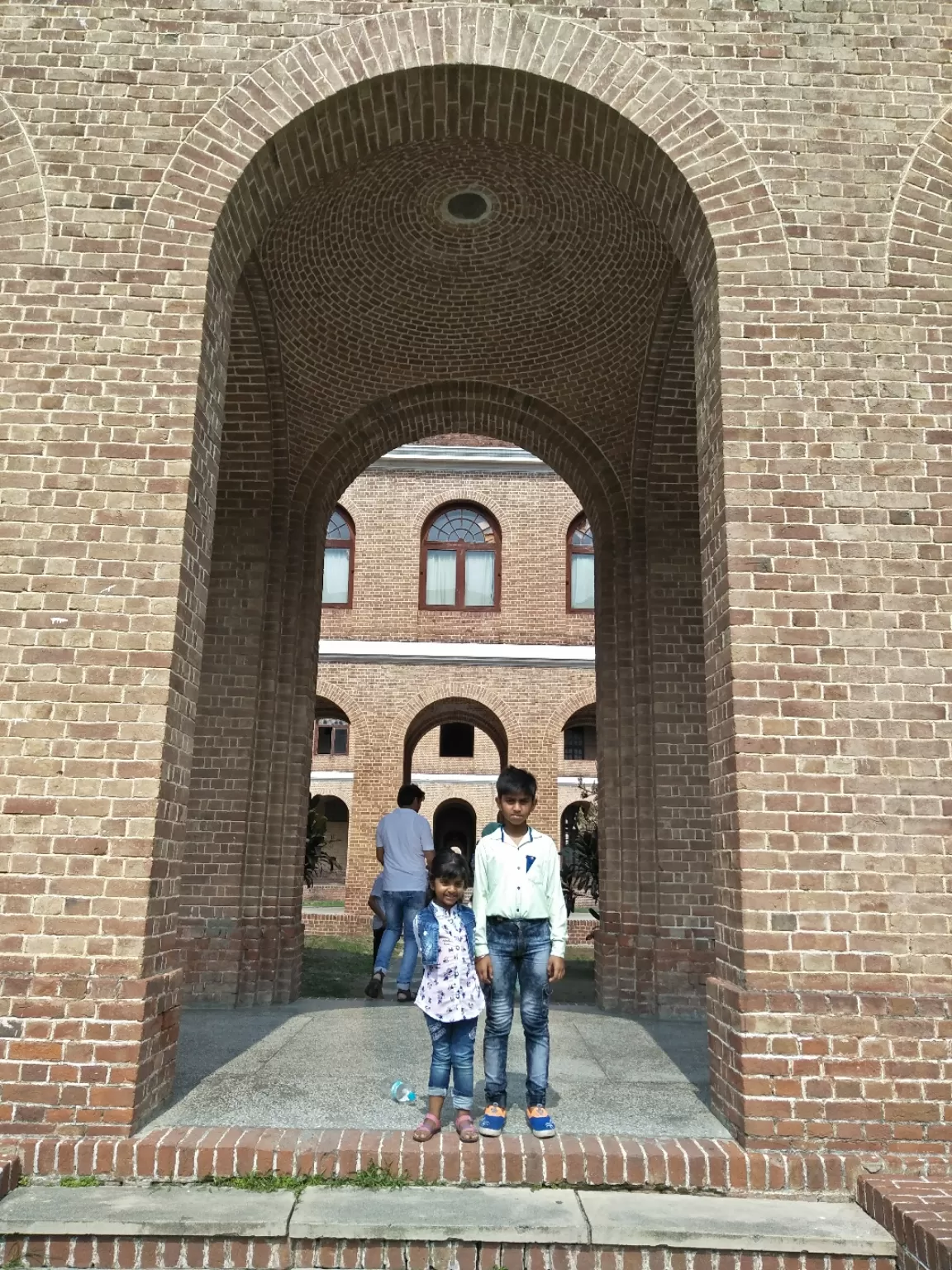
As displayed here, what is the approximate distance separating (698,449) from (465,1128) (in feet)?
11.6

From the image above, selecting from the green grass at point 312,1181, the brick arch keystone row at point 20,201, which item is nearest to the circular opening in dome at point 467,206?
the brick arch keystone row at point 20,201

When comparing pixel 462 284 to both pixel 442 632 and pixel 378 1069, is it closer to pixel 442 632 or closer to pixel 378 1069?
pixel 378 1069

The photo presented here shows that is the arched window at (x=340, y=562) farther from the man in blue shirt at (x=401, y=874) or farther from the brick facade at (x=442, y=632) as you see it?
the man in blue shirt at (x=401, y=874)

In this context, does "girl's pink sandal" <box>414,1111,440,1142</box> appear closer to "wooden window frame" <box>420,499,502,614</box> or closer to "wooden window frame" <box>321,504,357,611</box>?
"wooden window frame" <box>420,499,502,614</box>

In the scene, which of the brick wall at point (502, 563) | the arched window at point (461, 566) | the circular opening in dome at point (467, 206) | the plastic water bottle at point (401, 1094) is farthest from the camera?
the arched window at point (461, 566)

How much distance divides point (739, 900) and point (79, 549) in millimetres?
3525

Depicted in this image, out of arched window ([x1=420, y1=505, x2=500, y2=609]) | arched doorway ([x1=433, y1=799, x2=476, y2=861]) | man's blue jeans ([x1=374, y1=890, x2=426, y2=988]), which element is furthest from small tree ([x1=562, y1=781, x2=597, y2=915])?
arched doorway ([x1=433, y1=799, x2=476, y2=861])

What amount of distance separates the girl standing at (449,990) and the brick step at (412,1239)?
2.02 feet

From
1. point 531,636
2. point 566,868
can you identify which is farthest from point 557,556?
point 566,868

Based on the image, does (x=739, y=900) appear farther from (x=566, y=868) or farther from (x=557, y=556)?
(x=557, y=556)

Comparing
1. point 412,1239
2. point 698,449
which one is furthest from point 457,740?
point 412,1239

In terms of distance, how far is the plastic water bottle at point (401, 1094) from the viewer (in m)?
4.46

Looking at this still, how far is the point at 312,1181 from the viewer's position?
3631mm

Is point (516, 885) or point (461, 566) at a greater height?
point (461, 566)
